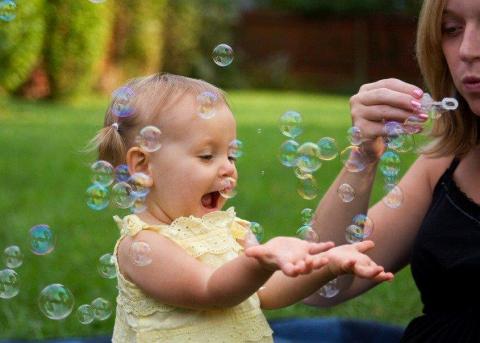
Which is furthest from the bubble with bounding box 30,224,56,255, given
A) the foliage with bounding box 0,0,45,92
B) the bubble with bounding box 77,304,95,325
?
the foliage with bounding box 0,0,45,92

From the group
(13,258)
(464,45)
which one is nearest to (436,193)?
(464,45)

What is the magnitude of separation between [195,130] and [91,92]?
1206 cm

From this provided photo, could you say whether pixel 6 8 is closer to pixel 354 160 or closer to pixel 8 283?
pixel 8 283

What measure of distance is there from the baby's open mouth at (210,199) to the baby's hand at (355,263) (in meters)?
0.41

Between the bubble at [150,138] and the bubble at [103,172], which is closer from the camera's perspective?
the bubble at [150,138]

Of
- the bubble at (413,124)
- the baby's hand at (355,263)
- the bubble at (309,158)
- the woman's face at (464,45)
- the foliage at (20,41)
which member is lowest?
the foliage at (20,41)

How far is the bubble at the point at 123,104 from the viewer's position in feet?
6.79

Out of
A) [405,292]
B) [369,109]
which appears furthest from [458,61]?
[405,292]

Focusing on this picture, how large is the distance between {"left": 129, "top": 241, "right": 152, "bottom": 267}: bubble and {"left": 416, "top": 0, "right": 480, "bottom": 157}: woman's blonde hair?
882 mm

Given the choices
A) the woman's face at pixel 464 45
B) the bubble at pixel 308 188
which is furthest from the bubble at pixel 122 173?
the woman's face at pixel 464 45

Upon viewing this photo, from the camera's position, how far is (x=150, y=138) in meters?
1.97

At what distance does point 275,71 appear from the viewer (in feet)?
57.7

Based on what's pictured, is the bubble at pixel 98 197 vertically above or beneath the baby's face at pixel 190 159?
beneath

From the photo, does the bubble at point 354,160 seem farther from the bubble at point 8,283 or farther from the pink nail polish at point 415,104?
the bubble at point 8,283
